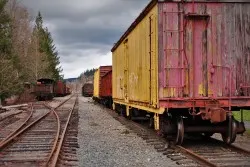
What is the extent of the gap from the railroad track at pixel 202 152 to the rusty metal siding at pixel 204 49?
132 centimetres

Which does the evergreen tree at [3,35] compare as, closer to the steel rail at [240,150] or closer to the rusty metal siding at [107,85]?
the rusty metal siding at [107,85]

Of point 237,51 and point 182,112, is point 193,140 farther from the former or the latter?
point 237,51

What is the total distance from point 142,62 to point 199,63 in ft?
8.42

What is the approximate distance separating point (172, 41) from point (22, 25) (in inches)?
2031

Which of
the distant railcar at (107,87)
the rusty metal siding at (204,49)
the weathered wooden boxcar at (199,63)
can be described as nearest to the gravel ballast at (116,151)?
the weathered wooden boxcar at (199,63)

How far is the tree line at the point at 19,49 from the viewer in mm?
36781

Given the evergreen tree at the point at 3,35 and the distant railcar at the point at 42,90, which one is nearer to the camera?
the evergreen tree at the point at 3,35

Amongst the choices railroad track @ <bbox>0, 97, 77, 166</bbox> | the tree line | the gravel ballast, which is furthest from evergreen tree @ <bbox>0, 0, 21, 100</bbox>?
the gravel ballast

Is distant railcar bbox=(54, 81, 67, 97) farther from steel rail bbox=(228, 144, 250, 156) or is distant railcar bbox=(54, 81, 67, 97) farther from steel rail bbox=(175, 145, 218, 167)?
steel rail bbox=(175, 145, 218, 167)

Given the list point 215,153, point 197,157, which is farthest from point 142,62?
point 197,157

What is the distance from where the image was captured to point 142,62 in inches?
517

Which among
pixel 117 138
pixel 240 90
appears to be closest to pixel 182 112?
pixel 240 90

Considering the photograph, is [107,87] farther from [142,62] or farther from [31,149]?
[31,149]

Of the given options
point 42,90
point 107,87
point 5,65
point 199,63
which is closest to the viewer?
point 199,63
